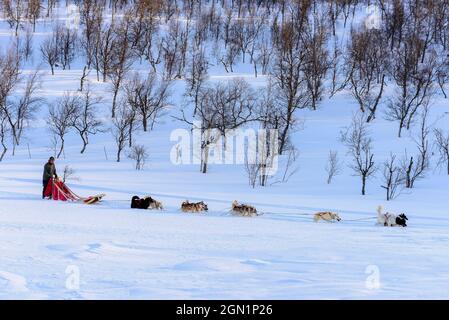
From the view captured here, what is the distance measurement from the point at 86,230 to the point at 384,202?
14.8 metres

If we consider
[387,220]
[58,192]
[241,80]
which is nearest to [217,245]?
[387,220]

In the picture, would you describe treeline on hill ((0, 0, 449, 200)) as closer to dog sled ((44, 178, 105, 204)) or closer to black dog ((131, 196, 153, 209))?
dog sled ((44, 178, 105, 204))

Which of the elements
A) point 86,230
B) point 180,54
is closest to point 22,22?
point 180,54

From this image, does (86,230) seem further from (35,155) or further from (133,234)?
(35,155)

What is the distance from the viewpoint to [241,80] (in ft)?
139

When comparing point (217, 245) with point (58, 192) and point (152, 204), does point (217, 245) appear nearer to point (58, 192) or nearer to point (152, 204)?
point (152, 204)

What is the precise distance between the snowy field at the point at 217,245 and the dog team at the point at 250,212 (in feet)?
1.13

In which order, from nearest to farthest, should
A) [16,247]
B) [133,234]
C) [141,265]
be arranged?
[141,265]
[16,247]
[133,234]

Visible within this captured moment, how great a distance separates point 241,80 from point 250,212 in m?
28.7

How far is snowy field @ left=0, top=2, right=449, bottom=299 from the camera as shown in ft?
20.0

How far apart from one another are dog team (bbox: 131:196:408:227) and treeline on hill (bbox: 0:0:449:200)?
10547 millimetres

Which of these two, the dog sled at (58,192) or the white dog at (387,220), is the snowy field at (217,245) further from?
the dog sled at (58,192)

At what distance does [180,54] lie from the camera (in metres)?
53.2

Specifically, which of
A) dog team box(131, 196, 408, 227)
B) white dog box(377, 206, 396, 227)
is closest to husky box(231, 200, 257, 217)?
dog team box(131, 196, 408, 227)
